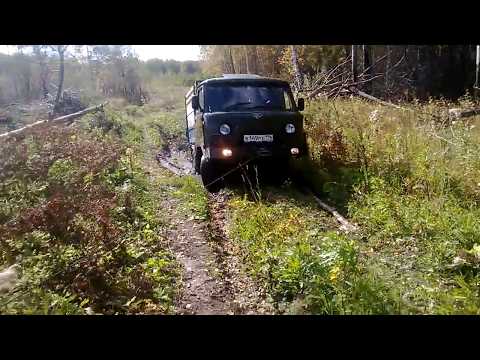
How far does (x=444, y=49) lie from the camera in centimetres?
2008

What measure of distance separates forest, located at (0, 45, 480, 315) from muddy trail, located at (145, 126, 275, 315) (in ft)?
0.07

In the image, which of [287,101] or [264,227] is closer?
[264,227]

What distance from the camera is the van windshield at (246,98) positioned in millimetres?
7895

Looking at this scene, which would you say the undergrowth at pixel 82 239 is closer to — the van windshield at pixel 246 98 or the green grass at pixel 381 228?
the green grass at pixel 381 228

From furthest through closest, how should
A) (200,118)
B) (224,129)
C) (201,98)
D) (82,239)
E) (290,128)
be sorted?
1. (201,98)
2. (200,118)
3. (290,128)
4. (224,129)
5. (82,239)

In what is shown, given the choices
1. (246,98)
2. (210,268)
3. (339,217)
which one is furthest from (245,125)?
(210,268)

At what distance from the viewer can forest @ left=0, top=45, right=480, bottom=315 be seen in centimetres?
389

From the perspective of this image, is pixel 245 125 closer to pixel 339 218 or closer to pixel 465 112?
pixel 339 218

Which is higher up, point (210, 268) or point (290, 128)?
point (290, 128)

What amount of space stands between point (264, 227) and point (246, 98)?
135 inches

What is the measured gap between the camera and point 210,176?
26.2 feet

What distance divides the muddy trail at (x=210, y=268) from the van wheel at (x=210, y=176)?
0.40m

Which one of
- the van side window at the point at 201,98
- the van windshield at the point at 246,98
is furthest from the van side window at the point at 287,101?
the van side window at the point at 201,98
